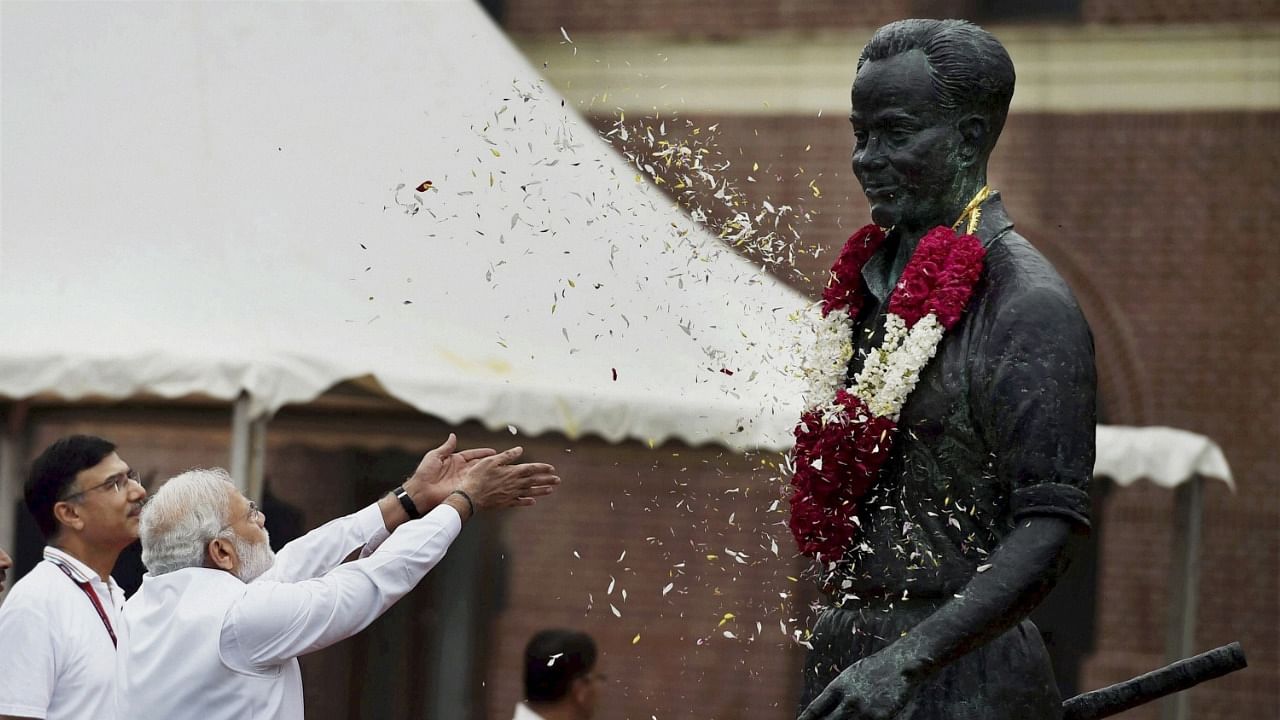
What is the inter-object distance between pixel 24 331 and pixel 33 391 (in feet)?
0.86

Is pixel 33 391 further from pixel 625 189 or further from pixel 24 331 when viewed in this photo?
pixel 625 189

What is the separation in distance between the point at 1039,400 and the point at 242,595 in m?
2.26

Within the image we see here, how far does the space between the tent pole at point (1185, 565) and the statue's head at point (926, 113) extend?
577 centimetres

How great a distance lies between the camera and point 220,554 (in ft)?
13.6

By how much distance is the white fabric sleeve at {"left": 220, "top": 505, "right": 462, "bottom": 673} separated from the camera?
3920mm

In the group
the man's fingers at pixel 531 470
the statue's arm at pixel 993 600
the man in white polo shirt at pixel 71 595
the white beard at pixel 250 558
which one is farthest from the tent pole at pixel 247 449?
the statue's arm at pixel 993 600

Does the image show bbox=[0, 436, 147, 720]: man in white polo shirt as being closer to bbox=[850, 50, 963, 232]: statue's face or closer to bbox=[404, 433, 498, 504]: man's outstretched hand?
bbox=[404, 433, 498, 504]: man's outstretched hand

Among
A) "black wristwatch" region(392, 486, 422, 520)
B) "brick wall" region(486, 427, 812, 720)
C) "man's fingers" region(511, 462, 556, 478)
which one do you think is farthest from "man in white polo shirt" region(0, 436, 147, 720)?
"brick wall" region(486, 427, 812, 720)

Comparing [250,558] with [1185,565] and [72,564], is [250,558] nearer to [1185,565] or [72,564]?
[72,564]

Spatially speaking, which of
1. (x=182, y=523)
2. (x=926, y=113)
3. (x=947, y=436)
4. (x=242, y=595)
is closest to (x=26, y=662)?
(x=182, y=523)

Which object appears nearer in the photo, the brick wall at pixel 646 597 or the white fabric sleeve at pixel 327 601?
the white fabric sleeve at pixel 327 601

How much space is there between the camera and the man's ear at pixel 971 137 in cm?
262

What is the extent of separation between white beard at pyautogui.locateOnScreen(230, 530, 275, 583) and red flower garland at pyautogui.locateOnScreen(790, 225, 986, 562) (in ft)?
6.19

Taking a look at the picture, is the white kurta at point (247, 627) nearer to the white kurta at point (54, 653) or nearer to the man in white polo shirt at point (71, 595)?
the man in white polo shirt at point (71, 595)
